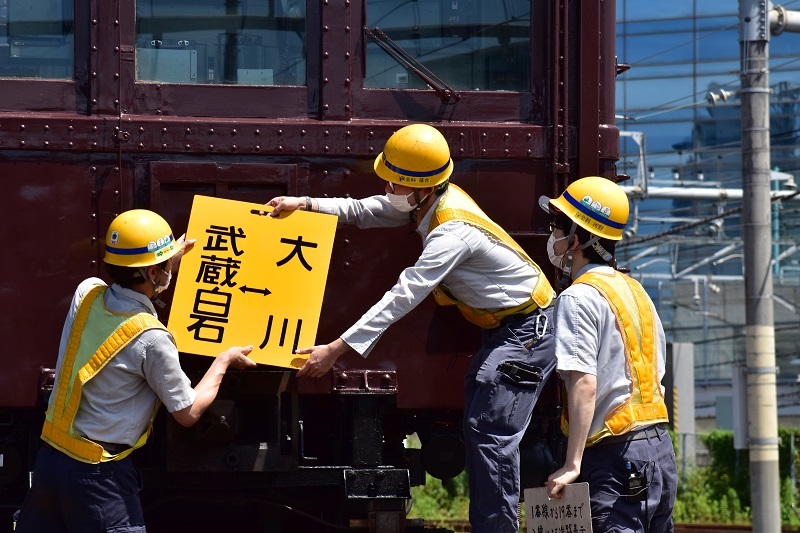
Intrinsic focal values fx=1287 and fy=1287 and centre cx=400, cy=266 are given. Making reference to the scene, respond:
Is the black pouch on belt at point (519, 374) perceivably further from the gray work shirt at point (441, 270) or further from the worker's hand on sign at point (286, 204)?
the worker's hand on sign at point (286, 204)

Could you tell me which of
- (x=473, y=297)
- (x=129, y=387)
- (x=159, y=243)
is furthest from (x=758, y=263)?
(x=129, y=387)

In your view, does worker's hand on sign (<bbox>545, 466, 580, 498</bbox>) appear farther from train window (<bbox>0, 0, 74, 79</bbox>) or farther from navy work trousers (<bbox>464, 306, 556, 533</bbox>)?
train window (<bbox>0, 0, 74, 79</bbox>)

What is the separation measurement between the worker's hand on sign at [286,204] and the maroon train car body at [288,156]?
0.12 metres

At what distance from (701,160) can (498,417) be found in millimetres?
31610

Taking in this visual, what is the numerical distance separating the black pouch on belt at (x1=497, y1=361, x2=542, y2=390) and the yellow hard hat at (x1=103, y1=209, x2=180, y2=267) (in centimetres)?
142

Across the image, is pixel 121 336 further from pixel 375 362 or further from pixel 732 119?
pixel 732 119

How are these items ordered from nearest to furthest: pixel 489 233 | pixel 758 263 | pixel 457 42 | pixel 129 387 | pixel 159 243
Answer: pixel 129 387
pixel 159 243
pixel 489 233
pixel 457 42
pixel 758 263

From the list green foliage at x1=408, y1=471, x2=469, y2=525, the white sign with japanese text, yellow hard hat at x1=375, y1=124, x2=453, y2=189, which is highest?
yellow hard hat at x1=375, y1=124, x2=453, y2=189

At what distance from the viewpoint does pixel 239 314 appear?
17.4 ft

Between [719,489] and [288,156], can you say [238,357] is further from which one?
[719,489]

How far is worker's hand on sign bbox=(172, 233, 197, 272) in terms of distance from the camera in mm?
5227

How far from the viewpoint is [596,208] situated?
461cm

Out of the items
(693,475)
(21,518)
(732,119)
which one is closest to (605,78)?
(21,518)

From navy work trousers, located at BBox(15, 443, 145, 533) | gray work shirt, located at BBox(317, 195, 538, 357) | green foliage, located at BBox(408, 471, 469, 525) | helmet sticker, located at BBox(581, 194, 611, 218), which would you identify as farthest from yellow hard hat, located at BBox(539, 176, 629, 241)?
green foliage, located at BBox(408, 471, 469, 525)
